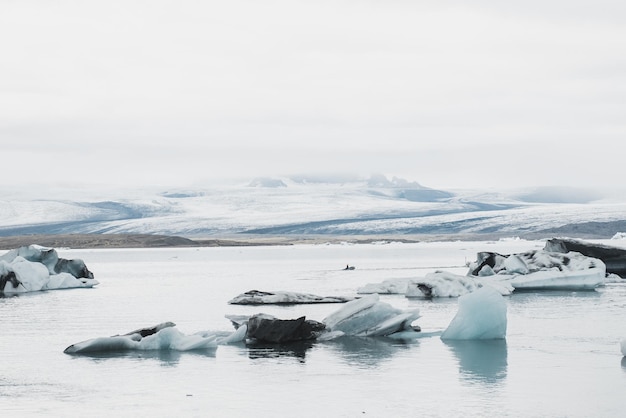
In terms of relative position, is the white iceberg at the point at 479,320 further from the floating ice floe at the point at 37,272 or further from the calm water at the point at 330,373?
the floating ice floe at the point at 37,272

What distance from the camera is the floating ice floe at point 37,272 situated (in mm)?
34781

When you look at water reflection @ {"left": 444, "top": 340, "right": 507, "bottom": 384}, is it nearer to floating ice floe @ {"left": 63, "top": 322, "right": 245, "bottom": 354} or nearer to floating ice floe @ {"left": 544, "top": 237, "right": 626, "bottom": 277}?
floating ice floe @ {"left": 63, "top": 322, "right": 245, "bottom": 354}

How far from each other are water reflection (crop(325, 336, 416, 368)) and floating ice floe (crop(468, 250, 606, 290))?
13966 mm

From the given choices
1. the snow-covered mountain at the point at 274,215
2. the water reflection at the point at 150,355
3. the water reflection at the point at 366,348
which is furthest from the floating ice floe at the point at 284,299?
the snow-covered mountain at the point at 274,215

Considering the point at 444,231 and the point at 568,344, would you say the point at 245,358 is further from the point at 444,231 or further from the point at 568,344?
the point at 444,231

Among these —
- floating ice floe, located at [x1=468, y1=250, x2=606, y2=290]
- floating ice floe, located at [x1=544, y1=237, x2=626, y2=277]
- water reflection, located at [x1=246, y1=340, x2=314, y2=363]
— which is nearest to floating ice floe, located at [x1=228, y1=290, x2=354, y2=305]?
floating ice floe, located at [x1=468, y1=250, x2=606, y2=290]

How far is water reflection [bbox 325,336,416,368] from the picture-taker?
16.0m

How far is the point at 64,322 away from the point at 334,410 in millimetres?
12833

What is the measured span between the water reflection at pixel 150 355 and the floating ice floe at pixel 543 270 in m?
16.9

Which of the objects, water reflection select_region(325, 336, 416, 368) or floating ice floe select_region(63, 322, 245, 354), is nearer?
water reflection select_region(325, 336, 416, 368)

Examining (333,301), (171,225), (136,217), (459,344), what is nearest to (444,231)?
(171,225)

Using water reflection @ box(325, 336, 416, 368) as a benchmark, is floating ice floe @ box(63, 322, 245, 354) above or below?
above

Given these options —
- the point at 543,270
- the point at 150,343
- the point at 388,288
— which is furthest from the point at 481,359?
the point at 543,270

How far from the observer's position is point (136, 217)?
6762 inches
